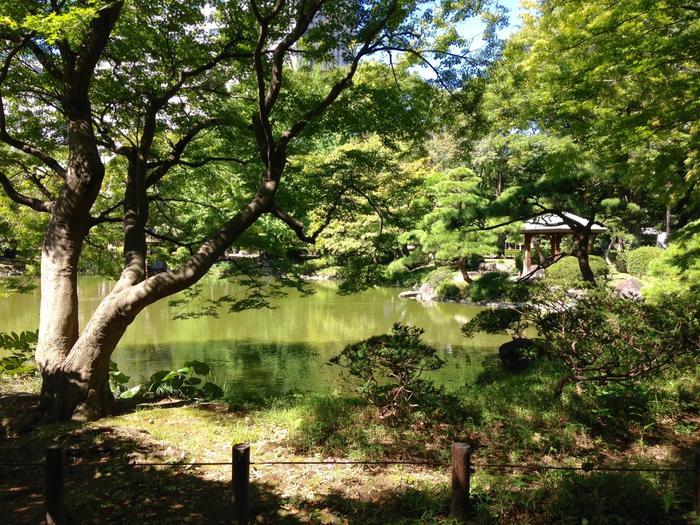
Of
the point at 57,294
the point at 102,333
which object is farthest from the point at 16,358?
the point at 102,333

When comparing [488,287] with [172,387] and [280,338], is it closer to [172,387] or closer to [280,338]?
[172,387]

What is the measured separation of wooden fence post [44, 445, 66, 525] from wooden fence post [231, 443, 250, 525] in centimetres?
93

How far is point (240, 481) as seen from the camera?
8.45 ft

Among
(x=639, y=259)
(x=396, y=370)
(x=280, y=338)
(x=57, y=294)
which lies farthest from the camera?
(x=639, y=259)

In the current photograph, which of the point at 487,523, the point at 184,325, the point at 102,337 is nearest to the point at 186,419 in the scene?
the point at 102,337

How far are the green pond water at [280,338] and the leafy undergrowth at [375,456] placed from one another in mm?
1631

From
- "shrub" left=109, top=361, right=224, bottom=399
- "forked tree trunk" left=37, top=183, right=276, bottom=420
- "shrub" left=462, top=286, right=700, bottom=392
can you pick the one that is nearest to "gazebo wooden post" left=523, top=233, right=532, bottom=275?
"shrub" left=462, top=286, right=700, bottom=392

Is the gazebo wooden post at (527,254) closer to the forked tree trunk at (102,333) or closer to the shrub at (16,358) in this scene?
the forked tree trunk at (102,333)

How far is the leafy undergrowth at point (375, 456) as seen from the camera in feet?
9.14

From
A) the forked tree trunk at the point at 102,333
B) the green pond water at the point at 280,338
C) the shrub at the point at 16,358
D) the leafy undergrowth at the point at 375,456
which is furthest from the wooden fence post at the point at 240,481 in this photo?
the shrub at the point at 16,358

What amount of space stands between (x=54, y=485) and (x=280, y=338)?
9.54 metres

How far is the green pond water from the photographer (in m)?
8.38

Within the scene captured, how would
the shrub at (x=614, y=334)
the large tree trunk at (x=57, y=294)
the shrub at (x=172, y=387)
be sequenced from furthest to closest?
the shrub at (x=172, y=387) < the large tree trunk at (x=57, y=294) < the shrub at (x=614, y=334)

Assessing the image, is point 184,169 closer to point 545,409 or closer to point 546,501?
point 545,409
